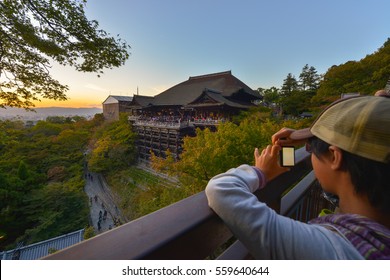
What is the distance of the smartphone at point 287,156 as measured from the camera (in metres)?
0.74

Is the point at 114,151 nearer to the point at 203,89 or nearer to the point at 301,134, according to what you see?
the point at 203,89

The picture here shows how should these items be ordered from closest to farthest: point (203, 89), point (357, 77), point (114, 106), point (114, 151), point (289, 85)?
1. point (357, 77)
2. point (114, 151)
3. point (203, 89)
4. point (289, 85)
5. point (114, 106)

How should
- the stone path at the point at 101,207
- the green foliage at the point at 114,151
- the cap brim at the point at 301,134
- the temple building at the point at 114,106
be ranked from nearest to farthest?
the cap brim at the point at 301,134, the stone path at the point at 101,207, the green foliage at the point at 114,151, the temple building at the point at 114,106

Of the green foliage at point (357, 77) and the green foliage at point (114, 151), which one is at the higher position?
the green foliage at point (357, 77)

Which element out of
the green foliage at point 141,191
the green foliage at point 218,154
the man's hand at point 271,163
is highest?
the man's hand at point 271,163

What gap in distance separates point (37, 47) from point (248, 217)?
4991mm

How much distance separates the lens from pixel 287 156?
0.76m

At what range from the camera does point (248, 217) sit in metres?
0.49

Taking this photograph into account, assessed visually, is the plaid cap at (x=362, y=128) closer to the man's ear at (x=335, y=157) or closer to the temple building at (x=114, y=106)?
the man's ear at (x=335, y=157)

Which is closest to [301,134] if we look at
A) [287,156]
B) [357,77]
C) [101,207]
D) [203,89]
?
[287,156]

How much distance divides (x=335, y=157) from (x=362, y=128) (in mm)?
105

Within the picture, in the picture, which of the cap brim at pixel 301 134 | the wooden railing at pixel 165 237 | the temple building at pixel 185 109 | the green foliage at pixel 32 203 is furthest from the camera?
the temple building at pixel 185 109

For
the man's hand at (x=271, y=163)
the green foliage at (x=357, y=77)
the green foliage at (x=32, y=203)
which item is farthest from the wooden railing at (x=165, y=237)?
the green foliage at (x=357, y=77)
